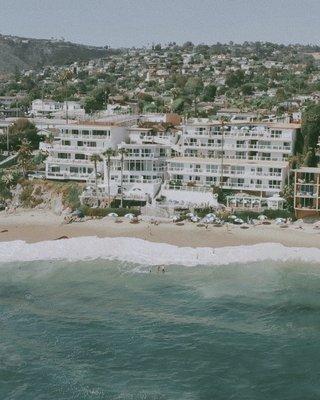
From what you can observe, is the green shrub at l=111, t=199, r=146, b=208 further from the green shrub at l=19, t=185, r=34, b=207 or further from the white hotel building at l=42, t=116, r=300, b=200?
the green shrub at l=19, t=185, r=34, b=207

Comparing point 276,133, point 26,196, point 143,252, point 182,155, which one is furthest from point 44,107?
point 143,252

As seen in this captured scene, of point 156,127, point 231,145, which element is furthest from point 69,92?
point 231,145

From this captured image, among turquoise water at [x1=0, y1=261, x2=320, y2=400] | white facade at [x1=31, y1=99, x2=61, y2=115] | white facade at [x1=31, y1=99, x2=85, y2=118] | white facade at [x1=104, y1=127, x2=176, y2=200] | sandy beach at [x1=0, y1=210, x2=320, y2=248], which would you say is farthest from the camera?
white facade at [x1=31, y1=99, x2=61, y2=115]

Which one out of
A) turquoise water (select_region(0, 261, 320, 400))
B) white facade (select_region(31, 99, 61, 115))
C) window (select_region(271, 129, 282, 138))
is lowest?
turquoise water (select_region(0, 261, 320, 400))

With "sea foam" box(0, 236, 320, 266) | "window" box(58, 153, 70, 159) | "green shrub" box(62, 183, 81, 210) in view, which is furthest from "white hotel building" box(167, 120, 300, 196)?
"sea foam" box(0, 236, 320, 266)

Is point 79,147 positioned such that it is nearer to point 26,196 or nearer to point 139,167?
point 139,167

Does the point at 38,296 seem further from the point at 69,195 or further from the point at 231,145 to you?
the point at 231,145

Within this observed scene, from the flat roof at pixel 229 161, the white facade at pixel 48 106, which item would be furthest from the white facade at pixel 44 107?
the flat roof at pixel 229 161

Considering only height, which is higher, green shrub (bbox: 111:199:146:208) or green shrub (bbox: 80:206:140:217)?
green shrub (bbox: 111:199:146:208)
